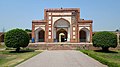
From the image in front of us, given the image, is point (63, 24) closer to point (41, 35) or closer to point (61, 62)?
point (41, 35)

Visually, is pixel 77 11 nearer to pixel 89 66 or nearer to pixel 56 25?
pixel 56 25

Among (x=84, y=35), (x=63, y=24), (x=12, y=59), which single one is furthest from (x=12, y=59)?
(x=84, y=35)

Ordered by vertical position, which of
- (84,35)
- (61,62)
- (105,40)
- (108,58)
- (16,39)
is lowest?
(108,58)

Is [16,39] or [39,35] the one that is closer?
[16,39]

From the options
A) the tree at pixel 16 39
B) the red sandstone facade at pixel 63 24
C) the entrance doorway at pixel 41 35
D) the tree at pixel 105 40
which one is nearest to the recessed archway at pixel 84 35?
the red sandstone facade at pixel 63 24

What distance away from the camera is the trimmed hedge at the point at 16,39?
96.2 ft

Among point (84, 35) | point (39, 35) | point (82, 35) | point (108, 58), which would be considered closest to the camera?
point (108, 58)

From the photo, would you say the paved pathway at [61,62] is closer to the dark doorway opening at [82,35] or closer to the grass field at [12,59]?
the grass field at [12,59]

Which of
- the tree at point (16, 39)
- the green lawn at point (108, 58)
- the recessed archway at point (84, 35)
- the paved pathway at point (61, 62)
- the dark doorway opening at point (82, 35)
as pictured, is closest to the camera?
the green lawn at point (108, 58)

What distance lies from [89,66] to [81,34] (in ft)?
106

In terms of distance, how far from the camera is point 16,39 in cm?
2944

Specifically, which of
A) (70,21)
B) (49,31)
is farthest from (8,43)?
(70,21)

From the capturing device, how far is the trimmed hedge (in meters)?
29.3

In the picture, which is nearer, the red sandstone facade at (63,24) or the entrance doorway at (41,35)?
the red sandstone facade at (63,24)
